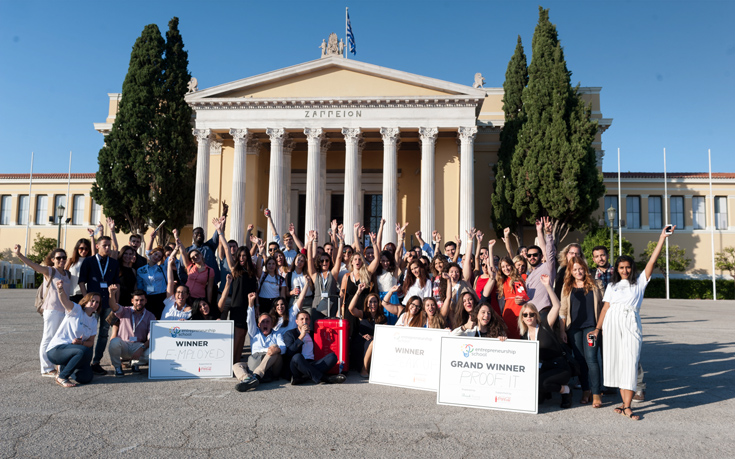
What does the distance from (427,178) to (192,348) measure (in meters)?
19.9

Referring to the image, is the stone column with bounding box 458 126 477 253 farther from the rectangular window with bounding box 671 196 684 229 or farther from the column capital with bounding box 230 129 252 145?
the rectangular window with bounding box 671 196 684 229

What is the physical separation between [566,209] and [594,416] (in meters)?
21.5

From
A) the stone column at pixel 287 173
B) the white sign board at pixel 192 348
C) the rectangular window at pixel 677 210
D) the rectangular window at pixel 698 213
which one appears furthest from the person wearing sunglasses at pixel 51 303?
the rectangular window at pixel 698 213

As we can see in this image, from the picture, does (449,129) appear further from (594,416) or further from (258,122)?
(594,416)

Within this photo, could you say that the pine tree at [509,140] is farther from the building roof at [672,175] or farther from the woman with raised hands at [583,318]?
the woman with raised hands at [583,318]

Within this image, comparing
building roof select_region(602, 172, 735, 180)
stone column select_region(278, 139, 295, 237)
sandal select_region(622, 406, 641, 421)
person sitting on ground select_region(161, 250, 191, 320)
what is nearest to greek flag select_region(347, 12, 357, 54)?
stone column select_region(278, 139, 295, 237)

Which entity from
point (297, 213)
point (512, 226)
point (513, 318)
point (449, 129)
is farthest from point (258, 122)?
point (513, 318)

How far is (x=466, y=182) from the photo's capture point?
25844 millimetres

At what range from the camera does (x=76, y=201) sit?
131ft

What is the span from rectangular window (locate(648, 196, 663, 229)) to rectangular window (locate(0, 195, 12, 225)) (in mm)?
49204

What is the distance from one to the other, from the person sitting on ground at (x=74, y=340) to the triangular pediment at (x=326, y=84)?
20870mm

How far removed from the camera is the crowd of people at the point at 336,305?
6.22 meters

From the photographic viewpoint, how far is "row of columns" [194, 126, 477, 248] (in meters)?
25.8

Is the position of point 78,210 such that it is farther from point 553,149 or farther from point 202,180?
point 553,149
